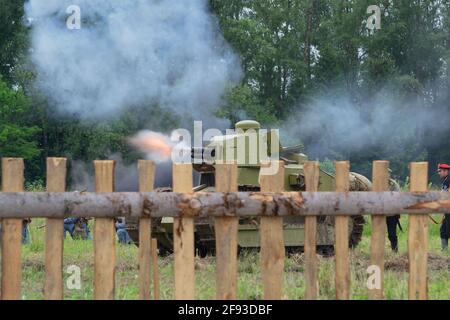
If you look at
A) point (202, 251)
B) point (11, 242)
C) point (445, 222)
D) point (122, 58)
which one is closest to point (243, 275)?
point (202, 251)

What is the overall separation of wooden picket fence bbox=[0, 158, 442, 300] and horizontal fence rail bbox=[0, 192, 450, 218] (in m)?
0.07

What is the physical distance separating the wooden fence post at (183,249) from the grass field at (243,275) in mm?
1127

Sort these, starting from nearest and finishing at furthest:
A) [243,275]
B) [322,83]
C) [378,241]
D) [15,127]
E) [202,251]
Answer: [378,241] → [243,275] → [202,251] → [15,127] → [322,83]

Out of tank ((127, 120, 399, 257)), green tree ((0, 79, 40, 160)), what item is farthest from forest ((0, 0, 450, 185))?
tank ((127, 120, 399, 257))

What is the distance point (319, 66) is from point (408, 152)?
212 inches

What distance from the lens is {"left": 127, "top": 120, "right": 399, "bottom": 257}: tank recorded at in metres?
12.4

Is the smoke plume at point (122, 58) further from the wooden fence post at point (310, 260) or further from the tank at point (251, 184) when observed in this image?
the wooden fence post at point (310, 260)

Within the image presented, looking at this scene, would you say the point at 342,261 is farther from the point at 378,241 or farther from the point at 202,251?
the point at 202,251

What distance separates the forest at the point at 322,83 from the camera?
2973 cm

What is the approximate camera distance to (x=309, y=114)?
35.5 m

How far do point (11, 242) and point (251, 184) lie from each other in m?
7.15

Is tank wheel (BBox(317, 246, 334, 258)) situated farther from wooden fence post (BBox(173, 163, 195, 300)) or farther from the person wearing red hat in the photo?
wooden fence post (BBox(173, 163, 195, 300))

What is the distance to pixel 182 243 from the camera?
5.74 m

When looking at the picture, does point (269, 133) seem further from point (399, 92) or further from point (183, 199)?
point (399, 92)
